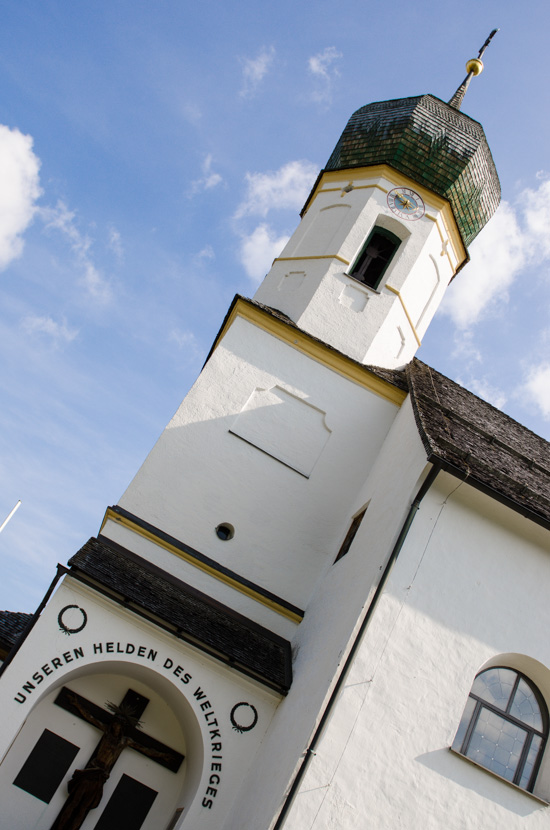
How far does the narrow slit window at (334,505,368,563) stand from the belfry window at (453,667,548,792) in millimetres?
2862

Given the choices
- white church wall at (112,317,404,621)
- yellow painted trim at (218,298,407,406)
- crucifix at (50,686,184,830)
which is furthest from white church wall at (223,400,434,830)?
crucifix at (50,686,184,830)

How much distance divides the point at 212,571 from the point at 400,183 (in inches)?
350

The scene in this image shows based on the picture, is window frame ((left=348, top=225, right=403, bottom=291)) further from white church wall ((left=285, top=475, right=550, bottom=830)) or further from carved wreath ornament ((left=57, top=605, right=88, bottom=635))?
carved wreath ornament ((left=57, top=605, right=88, bottom=635))

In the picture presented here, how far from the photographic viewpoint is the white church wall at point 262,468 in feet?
35.6

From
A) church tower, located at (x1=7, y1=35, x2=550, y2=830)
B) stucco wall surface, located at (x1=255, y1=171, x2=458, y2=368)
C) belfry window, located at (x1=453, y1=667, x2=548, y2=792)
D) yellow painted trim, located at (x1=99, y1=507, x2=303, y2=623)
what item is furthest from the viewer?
stucco wall surface, located at (x1=255, y1=171, x2=458, y2=368)

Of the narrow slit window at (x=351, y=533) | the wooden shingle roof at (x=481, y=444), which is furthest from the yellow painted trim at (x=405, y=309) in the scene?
the narrow slit window at (x=351, y=533)

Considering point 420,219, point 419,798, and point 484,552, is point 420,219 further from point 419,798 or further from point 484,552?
point 419,798

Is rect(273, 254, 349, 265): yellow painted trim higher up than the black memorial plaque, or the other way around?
rect(273, 254, 349, 265): yellow painted trim

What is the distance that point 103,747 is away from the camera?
959 centimetres

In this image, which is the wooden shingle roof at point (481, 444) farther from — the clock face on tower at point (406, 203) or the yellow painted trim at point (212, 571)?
the yellow painted trim at point (212, 571)

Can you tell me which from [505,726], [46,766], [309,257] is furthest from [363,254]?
[46,766]

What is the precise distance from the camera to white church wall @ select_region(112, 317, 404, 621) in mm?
10836

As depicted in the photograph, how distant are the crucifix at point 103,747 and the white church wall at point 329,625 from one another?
190 cm

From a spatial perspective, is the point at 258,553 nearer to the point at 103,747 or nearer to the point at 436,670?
the point at 103,747
